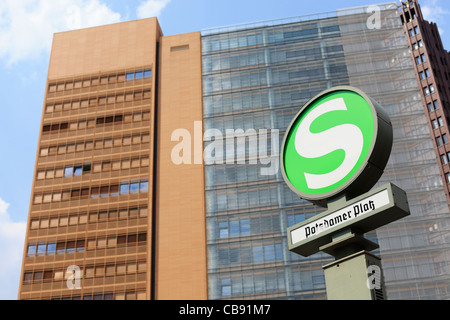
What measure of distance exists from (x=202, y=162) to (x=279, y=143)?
25.9 ft

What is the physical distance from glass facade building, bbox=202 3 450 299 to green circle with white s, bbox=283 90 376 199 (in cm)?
4053

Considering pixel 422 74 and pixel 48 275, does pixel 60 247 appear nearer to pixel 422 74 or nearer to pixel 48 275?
pixel 48 275

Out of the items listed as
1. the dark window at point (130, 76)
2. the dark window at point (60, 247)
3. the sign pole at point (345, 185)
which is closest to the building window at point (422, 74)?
the dark window at point (130, 76)

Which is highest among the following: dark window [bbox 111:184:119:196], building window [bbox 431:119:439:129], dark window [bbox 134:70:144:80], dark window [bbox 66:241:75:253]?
building window [bbox 431:119:439:129]

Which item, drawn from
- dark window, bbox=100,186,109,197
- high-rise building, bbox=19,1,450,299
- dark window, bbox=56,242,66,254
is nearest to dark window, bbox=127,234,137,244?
high-rise building, bbox=19,1,450,299

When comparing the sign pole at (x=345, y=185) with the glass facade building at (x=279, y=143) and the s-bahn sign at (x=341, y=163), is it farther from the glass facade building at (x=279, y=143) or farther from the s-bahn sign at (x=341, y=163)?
the glass facade building at (x=279, y=143)

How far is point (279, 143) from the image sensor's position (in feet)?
172

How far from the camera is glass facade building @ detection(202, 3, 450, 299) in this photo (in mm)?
46500

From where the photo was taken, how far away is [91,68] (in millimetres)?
62094

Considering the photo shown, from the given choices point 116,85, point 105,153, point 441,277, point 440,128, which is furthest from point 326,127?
point 440,128

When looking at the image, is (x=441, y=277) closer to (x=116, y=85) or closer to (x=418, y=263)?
(x=418, y=263)

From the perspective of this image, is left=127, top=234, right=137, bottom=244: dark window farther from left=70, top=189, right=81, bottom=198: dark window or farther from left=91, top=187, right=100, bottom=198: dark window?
left=70, top=189, right=81, bottom=198: dark window

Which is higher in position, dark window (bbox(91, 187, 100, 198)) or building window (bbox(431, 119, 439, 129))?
building window (bbox(431, 119, 439, 129))

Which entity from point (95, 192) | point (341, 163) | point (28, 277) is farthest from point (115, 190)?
point (341, 163)
